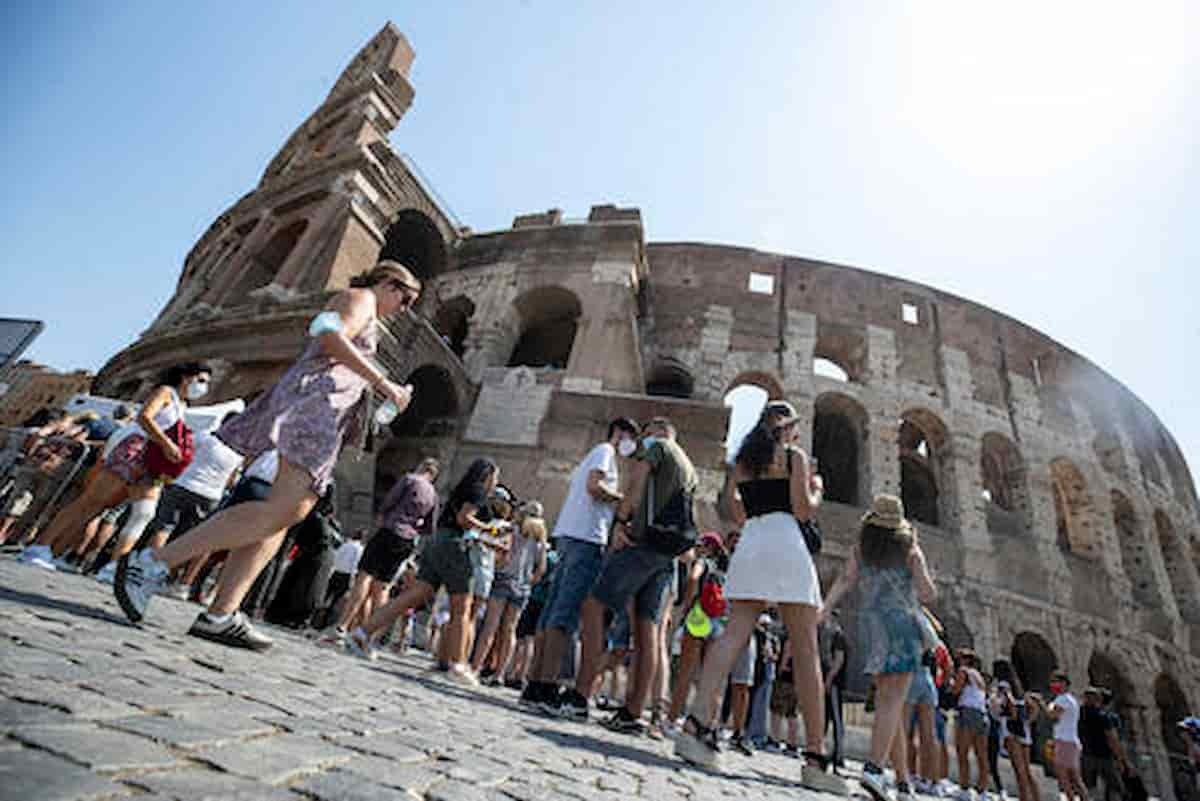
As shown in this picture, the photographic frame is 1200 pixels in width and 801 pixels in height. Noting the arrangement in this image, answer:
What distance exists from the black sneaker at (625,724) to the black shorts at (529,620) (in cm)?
274

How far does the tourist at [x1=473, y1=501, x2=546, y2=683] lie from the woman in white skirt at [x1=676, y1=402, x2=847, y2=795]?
2.58 meters

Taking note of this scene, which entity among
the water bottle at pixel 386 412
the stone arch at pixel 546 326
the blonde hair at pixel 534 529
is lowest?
the water bottle at pixel 386 412

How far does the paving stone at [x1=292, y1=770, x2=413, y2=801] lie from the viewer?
3.41 feet

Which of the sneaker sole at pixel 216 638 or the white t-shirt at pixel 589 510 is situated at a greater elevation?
the white t-shirt at pixel 589 510

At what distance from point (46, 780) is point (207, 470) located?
4.82 m

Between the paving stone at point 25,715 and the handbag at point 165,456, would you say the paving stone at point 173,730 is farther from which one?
the handbag at point 165,456

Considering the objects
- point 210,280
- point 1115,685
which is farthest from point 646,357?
point 1115,685

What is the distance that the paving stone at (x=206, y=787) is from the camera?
88cm

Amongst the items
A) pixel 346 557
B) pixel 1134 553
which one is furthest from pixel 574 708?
pixel 1134 553

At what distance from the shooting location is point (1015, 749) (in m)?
6.63

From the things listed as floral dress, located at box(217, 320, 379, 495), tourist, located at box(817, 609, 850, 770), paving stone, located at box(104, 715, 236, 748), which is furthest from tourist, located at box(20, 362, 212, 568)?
tourist, located at box(817, 609, 850, 770)

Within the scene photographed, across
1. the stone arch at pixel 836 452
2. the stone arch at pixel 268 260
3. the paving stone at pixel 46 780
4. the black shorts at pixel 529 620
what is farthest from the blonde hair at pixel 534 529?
the stone arch at pixel 836 452

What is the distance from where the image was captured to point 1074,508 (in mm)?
16953

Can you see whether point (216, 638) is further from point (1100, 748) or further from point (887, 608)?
point (1100, 748)
